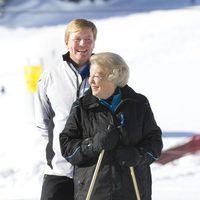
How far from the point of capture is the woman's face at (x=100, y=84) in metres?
2.61

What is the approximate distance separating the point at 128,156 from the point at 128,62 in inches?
311

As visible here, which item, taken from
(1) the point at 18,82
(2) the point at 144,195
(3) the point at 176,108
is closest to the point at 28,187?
(3) the point at 176,108

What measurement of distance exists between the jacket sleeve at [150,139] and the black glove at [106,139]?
0.12 m

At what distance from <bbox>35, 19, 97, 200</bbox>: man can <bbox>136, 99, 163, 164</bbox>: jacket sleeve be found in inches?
14.1

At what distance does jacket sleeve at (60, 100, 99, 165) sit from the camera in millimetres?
2611

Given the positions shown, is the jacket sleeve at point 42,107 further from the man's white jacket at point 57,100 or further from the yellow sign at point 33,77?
the yellow sign at point 33,77

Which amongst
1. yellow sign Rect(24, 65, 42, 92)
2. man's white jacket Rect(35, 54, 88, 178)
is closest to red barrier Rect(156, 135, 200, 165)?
yellow sign Rect(24, 65, 42, 92)

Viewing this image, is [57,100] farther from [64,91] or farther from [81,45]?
[81,45]

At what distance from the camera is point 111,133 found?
8.35 feet

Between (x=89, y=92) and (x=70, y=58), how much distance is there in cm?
43

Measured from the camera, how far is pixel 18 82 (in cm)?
1015

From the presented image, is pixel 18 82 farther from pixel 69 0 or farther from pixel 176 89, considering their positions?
pixel 69 0

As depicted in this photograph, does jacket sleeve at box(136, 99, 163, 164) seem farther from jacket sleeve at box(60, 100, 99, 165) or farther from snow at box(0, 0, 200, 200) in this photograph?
snow at box(0, 0, 200, 200)

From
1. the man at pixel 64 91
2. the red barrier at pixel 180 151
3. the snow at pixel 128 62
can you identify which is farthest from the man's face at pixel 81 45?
the red barrier at pixel 180 151
